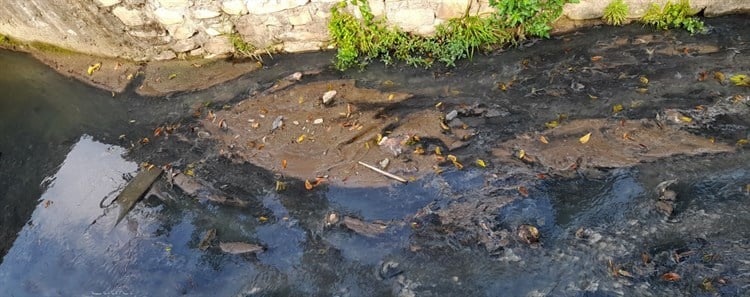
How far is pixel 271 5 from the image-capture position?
21.6 ft

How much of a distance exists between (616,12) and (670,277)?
3.94m

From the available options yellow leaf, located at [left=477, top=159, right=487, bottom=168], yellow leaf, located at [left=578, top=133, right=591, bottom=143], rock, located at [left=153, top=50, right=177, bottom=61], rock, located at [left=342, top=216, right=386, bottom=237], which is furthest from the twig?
rock, located at [left=153, top=50, right=177, bottom=61]

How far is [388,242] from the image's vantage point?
4703mm

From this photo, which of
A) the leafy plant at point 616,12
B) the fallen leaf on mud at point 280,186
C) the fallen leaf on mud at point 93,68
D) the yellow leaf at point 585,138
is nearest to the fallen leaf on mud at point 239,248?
the fallen leaf on mud at point 280,186

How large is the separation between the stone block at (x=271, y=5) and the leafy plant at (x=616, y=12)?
159 inches

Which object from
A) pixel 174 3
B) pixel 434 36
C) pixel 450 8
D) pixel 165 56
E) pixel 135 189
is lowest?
pixel 135 189

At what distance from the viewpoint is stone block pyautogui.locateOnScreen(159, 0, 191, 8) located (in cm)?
662

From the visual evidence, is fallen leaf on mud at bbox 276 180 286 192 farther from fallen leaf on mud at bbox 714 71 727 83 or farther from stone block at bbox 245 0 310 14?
fallen leaf on mud at bbox 714 71 727 83

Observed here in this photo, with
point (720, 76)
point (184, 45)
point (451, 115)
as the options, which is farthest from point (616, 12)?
point (184, 45)

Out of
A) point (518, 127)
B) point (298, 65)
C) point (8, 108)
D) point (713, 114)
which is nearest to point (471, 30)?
point (518, 127)

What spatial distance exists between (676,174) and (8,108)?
8.74 m

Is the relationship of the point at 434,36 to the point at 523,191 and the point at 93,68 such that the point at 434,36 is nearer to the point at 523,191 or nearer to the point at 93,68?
the point at 523,191

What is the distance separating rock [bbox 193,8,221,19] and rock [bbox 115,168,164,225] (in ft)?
7.40

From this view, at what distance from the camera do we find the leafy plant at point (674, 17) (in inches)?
251
